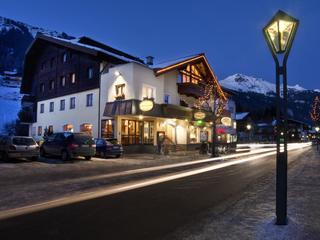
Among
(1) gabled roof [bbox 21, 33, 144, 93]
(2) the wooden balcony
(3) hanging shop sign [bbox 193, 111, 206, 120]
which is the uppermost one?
(1) gabled roof [bbox 21, 33, 144, 93]

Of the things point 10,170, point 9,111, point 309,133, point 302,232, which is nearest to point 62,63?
point 10,170

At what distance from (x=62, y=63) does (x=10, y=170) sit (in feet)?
82.8

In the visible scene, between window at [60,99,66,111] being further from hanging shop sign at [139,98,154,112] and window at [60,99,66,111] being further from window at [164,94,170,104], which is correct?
hanging shop sign at [139,98,154,112]

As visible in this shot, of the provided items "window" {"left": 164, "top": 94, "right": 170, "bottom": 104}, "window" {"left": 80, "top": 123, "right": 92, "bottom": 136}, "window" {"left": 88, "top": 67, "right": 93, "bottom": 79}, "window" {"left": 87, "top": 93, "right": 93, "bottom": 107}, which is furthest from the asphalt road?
"window" {"left": 88, "top": 67, "right": 93, "bottom": 79}

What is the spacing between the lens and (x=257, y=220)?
685 cm

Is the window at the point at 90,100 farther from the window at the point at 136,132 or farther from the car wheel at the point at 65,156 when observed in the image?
the car wheel at the point at 65,156

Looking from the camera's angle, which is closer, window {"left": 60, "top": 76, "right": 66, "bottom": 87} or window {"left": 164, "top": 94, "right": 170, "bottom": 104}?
window {"left": 164, "top": 94, "right": 170, "bottom": 104}

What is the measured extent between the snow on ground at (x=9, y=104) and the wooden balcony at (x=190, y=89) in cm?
6113

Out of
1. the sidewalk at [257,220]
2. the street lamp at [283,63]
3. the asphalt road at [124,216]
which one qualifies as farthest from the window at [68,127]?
the street lamp at [283,63]

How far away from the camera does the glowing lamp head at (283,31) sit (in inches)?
264

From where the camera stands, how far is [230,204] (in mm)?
8594

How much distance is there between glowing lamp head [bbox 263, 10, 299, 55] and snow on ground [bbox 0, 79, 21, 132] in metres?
86.6

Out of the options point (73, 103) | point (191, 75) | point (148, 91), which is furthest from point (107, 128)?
point (191, 75)

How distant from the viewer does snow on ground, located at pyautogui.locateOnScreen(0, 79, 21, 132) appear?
9038 cm
